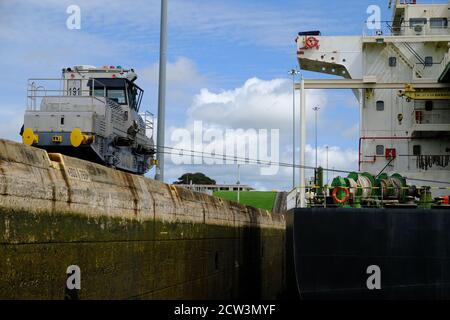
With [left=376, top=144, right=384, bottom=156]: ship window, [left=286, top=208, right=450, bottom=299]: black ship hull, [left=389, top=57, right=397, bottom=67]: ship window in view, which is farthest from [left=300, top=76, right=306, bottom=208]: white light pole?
[left=389, top=57, right=397, bottom=67]: ship window

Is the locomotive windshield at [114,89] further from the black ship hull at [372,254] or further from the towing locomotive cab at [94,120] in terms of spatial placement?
the black ship hull at [372,254]

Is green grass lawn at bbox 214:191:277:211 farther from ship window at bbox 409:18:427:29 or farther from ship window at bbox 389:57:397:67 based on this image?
ship window at bbox 389:57:397:67

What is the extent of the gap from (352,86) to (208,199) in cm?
503

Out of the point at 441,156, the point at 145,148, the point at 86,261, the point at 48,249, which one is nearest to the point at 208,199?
the point at 145,148

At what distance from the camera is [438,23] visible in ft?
73.9

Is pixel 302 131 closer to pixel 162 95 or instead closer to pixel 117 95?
pixel 162 95

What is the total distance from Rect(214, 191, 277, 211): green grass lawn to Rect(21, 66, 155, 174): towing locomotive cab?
2089 centimetres

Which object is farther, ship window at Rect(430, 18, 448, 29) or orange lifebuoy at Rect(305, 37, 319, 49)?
ship window at Rect(430, 18, 448, 29)

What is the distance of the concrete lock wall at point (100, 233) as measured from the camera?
23.6 ft

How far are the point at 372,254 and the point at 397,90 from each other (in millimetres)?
7577

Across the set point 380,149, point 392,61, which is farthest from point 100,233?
point 392,61

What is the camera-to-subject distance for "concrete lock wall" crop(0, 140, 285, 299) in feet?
23.6

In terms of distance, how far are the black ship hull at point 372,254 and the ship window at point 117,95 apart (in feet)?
36.3
